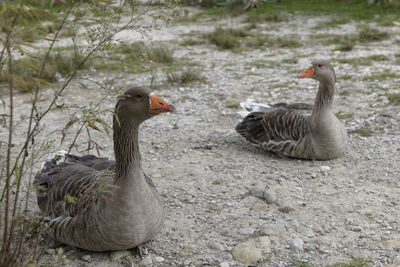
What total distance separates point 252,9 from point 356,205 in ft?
42.5

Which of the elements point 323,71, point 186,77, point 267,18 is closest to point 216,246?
point 323,71

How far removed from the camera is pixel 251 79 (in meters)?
8.28

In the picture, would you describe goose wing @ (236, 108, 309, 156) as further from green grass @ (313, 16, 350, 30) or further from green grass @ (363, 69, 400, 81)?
green grass @ (313, 16, 350, 30)

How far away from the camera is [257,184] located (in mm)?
4574

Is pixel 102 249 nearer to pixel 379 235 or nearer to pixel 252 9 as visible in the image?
pixel 379 235

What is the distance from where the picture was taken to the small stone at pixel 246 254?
10.9 ft

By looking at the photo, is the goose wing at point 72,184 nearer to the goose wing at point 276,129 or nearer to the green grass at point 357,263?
the green grass at point 357,263

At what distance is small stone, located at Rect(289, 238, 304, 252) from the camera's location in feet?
11.4

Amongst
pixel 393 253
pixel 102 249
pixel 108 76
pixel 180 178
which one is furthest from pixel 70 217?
pixel 108 76

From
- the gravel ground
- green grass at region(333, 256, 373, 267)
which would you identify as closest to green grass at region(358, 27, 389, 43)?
the gravel ground

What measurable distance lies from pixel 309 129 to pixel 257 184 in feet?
3.59

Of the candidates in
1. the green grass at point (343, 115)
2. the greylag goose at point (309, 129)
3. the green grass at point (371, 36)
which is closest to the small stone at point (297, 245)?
the greylag goose at point (309, 129)

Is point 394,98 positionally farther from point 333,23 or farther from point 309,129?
point 333,23

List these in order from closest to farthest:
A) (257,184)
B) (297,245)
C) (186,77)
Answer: (297,245), (257,184), (186,77)
